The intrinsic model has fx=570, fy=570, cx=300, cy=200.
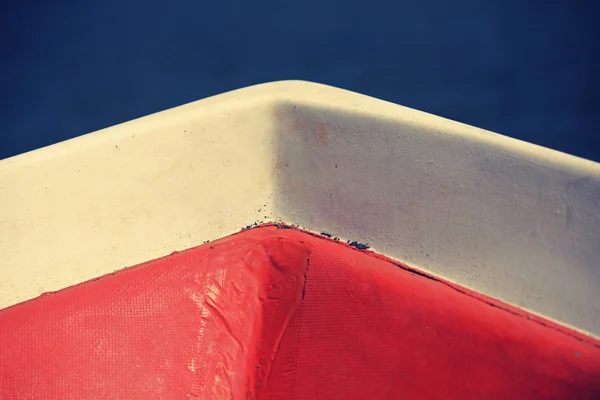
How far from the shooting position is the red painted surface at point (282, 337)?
5.15ft

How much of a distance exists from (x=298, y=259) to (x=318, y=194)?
0.23 meters

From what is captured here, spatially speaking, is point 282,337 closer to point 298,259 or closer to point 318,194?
point 298,259

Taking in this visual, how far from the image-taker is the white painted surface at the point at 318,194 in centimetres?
161

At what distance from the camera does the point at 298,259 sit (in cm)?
176

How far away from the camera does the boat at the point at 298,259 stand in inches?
62.6

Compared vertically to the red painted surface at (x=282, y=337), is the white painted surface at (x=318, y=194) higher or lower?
higher

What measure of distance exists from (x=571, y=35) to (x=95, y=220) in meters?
2.47

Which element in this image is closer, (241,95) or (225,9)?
(241,95)

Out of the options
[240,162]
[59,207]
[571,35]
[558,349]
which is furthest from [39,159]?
[571,35]

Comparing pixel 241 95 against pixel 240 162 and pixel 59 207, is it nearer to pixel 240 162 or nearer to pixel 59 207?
pixel 240 162

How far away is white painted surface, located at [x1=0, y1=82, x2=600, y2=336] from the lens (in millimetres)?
1614

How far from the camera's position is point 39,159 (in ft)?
5.63

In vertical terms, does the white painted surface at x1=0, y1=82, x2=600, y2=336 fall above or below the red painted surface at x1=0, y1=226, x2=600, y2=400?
above

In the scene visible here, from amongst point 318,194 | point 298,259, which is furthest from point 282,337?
point 318,194
